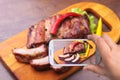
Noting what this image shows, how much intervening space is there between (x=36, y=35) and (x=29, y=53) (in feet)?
0.30

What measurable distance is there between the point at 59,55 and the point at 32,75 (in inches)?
5.0

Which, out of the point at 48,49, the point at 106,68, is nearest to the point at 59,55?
the point at 48,49

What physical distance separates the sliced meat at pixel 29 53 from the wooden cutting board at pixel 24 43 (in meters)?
0.03

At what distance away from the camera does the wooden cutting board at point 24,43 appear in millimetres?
972

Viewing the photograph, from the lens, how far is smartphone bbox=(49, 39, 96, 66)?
958 millimetres

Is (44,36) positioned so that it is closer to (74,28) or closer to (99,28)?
(74,28)

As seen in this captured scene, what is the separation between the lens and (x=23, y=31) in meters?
1.10

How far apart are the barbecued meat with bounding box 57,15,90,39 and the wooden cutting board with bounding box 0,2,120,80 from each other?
0.09 m

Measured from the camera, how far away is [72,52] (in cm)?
99

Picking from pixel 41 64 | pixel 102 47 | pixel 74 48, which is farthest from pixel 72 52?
pixel 102 47

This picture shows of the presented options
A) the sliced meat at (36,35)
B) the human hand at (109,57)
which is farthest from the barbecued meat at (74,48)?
the human hand at (109,57)

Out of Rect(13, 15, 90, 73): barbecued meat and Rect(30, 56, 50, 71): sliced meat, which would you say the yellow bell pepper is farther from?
Rect(30, 56, 50, 71): sliced meat

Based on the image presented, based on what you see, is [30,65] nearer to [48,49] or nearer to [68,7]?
[48,49]

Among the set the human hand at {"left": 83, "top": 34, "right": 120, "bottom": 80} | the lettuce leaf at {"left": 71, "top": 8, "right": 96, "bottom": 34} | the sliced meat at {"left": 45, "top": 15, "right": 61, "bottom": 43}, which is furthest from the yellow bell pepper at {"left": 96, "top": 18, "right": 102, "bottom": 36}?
the human hand at {"left": 83, "top": 34, "right": 120, "bottom": 80}
